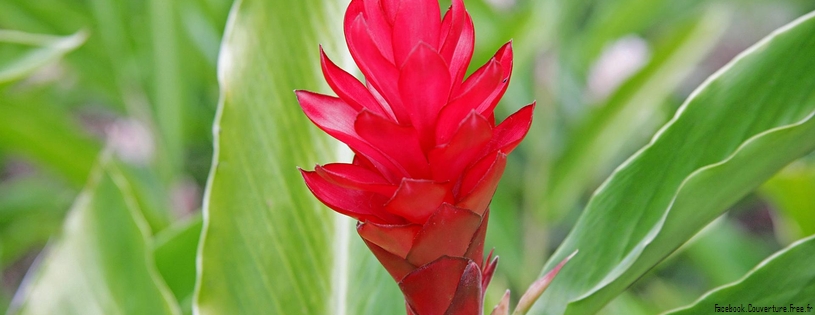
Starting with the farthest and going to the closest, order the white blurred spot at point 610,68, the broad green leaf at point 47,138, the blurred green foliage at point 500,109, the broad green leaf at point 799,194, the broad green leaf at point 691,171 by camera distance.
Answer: the white blurred spot at point 610,68, the broad green leaf at point 47,138, the blurred green foliage at point 500,109, the broad green leaf at point 799,194, the broad green leaf at point 691,171

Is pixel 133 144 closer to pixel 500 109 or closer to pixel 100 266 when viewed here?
pixel 500 109

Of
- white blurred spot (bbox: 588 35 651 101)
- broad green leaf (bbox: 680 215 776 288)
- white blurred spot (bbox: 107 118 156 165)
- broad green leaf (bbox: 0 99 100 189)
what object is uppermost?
broad green leaf (bbox: 0 99 100 189)

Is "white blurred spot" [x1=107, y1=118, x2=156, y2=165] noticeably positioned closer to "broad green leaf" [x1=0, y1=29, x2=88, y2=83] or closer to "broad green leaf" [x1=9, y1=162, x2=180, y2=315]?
"broad green leaf" [x1=0, y1=29, x2=88, y2=83]

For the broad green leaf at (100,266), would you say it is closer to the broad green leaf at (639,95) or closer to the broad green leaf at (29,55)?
the broad green leaf at (29,55)

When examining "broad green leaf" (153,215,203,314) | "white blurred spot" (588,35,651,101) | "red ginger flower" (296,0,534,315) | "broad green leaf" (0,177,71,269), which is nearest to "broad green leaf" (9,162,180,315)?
"broad green leaf" (153,215,203,314)

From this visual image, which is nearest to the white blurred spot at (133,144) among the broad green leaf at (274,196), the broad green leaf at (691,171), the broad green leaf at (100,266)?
the broad green leaf at (100,266)

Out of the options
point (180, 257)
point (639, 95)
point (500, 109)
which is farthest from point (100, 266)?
point (500, 109)
